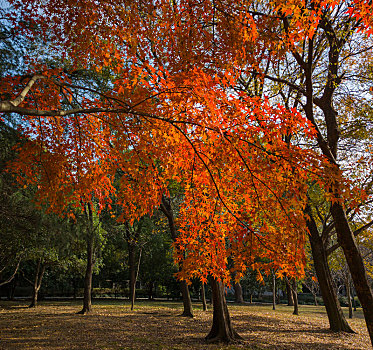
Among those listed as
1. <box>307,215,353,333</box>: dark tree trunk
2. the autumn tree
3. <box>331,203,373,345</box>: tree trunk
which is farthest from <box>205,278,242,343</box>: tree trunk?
<box>307,215,353,333</box>: dark tree trunk

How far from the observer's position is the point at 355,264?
5723 mm

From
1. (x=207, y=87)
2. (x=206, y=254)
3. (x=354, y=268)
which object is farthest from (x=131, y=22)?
(x=354, y=268)

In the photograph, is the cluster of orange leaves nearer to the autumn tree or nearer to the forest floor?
the autumn tree

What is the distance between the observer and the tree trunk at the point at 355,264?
5531mm

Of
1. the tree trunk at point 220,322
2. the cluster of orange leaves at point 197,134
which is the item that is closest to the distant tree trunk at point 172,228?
the tree trunk at point 220,322

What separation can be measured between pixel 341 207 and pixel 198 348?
5115mm

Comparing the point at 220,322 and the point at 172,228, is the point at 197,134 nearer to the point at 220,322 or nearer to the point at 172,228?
the point at 220,322

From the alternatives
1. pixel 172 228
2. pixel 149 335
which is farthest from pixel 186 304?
pixel 149 335

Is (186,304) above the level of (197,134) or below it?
below

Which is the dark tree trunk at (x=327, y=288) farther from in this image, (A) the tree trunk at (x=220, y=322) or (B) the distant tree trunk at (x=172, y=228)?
(B) the distant tree trunk at (x=172, y=228)

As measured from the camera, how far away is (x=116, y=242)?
25.6m

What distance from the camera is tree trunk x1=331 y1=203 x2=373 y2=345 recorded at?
5.53m

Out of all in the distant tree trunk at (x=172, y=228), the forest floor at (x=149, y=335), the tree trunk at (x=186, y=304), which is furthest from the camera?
the tree trunk at (x=186, y=304)

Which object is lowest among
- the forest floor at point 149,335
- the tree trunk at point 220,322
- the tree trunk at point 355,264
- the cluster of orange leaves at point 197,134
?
the forest floor at point 149,335
